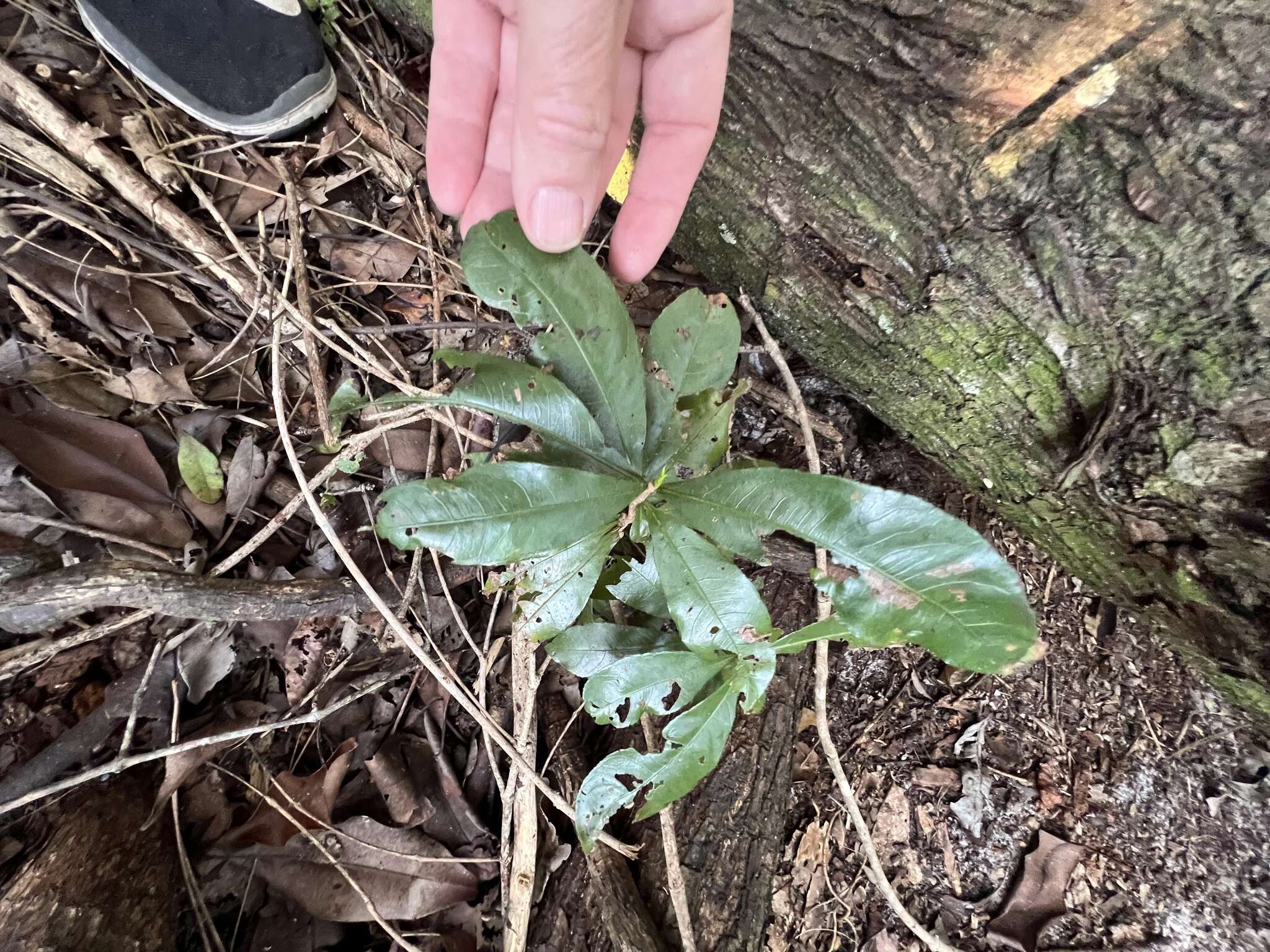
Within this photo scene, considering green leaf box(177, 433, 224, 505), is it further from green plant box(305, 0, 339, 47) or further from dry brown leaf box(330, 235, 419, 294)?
green plant box(305, 0, 339, 47)

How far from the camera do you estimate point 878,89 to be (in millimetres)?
1241

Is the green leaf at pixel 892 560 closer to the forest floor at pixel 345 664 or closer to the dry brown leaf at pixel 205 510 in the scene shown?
the forest floor at pixel 345 664

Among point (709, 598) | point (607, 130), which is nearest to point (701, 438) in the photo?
point (709, 598)

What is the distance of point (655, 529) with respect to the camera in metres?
1.24

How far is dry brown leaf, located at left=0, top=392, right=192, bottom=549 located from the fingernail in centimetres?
116

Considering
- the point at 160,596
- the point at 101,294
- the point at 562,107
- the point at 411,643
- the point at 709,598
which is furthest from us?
the point at 101,294

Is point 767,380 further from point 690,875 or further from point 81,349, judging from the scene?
point 81,349

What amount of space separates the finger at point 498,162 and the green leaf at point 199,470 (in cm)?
86

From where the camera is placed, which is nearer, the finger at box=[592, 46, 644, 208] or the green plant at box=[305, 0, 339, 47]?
the finger at box=[592, 46, 644, 208]

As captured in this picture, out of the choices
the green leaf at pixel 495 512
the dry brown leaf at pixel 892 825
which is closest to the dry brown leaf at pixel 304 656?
the green leaf at pixel 495 512

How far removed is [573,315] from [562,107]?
35 cm

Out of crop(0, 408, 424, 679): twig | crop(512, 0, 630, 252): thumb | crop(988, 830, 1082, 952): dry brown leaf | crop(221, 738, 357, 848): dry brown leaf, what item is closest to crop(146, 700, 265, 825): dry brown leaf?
crop(221, 738, 357, 848): dry brown leaf

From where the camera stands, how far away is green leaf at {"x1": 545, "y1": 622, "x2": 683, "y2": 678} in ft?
4.50

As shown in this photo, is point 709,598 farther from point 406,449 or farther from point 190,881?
point 190,881
